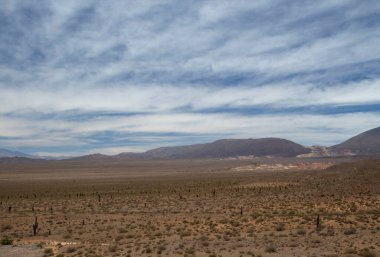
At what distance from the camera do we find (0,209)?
43500mm

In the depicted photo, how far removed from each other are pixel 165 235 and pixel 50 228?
1023 cm

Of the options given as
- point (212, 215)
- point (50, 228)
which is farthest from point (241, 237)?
point (50, 228)

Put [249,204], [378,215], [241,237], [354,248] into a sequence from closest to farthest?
1. [354,248]
2. [241,237]
3. [378,215]
4. [249,204]

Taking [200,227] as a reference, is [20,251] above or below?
above

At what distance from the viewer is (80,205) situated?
4572cm

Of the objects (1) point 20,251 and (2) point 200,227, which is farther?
(2) point 200,227

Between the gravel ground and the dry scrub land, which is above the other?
the gravel ground

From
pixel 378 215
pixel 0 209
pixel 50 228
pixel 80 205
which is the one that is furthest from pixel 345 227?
pixel 0 209

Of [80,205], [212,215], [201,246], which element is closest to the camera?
[201,246]

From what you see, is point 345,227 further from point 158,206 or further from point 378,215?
point 158,206

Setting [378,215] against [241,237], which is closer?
[241,237]

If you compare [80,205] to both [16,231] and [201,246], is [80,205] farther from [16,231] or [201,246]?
[201,246]

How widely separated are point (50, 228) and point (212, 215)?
13.3 metres

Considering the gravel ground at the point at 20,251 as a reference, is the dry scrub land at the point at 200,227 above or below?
below
